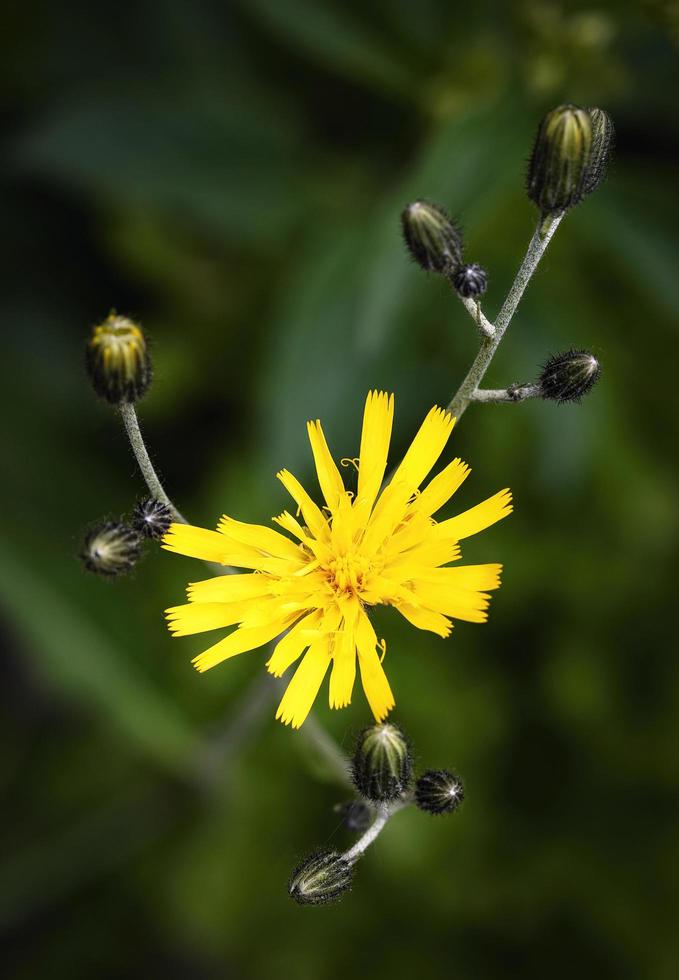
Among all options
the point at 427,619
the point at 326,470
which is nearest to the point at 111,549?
the point at 326,470

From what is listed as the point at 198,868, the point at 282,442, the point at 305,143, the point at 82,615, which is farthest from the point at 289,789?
the point at 305,143

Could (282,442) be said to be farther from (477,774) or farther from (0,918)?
(0,918)

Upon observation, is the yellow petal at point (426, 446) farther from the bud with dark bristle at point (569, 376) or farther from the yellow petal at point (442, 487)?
the bud with dark bristle at point (569, 376)

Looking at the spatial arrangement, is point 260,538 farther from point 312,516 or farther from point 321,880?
point 321,880

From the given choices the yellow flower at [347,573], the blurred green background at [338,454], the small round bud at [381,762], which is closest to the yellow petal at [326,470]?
the yellow flower at [347,573]

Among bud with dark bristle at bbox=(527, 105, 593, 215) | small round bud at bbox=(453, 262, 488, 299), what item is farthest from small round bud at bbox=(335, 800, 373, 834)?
bud with dark bristle at bbox=(527, 105, 593, 215)

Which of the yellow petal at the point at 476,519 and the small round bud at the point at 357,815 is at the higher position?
the yellow petal at the point at 476,519

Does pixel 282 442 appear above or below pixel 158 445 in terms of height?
below
